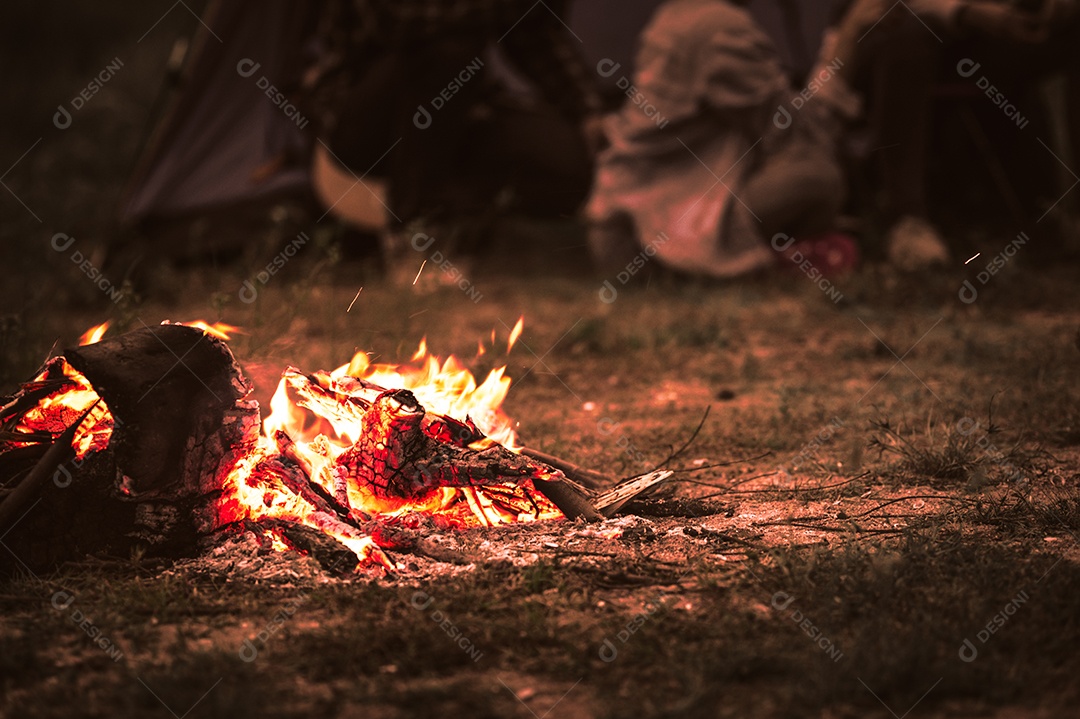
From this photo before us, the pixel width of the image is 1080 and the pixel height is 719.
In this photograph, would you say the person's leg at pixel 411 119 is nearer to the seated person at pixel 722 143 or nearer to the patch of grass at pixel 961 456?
the seated person at pixel 722 143

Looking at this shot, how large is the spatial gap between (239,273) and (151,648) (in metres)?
3.68

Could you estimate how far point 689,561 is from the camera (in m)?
2.57

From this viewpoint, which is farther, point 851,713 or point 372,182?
point 372,182

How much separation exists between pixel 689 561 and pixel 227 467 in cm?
111

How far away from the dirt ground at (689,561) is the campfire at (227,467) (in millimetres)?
87

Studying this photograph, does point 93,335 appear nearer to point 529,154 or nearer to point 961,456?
point 961,456

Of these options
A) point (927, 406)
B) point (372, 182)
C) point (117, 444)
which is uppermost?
point (372, 182)

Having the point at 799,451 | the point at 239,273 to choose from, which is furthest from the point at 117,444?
the point at 239,273

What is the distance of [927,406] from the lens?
3779mm

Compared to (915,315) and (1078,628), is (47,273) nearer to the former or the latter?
(915,315)

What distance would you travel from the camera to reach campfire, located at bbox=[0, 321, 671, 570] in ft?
8.39

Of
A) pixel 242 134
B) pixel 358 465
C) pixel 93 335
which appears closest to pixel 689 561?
pixel 358 465

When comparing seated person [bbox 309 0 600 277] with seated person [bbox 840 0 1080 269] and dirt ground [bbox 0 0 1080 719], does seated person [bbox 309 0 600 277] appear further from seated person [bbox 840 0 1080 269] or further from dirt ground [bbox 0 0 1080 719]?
seated person [bbox 840 0 1080 269]

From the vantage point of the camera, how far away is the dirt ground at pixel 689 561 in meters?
2.01
